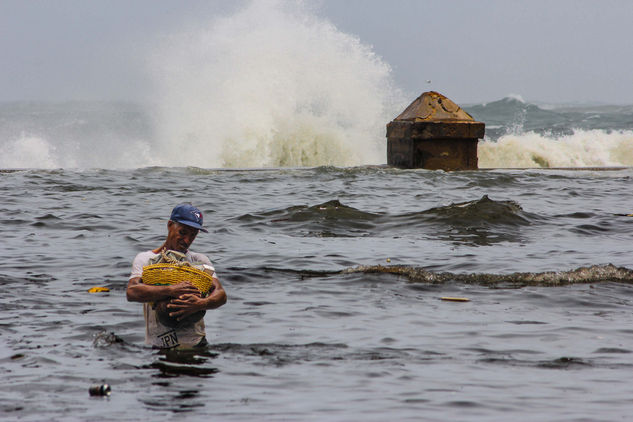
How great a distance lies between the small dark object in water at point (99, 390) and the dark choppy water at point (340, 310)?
0.20 feet

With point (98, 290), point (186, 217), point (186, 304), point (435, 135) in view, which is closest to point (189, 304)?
point (186, 304)

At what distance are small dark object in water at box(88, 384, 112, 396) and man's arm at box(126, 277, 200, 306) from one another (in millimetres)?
608

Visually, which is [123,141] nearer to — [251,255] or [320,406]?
[251,255]

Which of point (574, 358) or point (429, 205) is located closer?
point (574, 358)

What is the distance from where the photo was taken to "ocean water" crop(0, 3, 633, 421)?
467 centimetres

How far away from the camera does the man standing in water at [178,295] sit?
5090mm

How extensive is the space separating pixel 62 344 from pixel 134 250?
3810 millimetres

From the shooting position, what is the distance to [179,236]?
17.5 feet

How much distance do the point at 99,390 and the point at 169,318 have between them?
31.0 inches

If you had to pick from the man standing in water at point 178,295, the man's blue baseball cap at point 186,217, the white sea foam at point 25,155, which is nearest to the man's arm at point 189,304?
the man standing in water at point 178,295

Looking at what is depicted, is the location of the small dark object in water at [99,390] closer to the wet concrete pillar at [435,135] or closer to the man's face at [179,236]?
the man's face at [179,236]

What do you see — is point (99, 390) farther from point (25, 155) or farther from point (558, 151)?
point (25, 155)

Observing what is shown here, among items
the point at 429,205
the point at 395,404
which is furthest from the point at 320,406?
the point at 429,205

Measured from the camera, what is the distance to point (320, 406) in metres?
4.49
